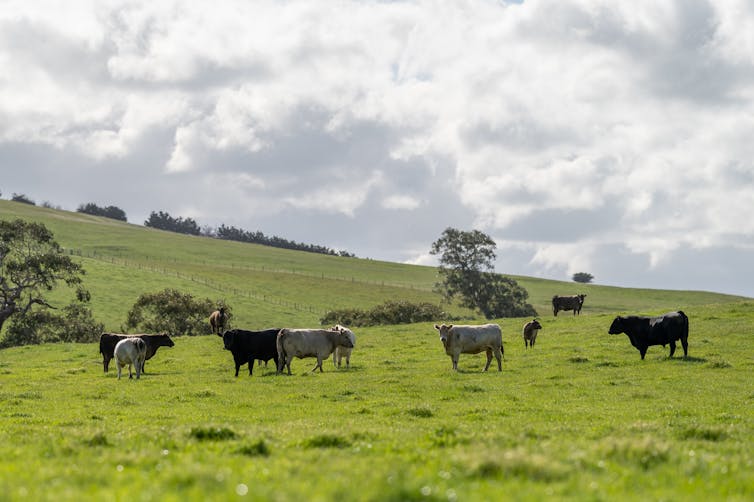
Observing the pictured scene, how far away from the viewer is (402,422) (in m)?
14.2

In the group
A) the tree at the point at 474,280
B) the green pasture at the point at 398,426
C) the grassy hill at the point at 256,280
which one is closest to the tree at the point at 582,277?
the grassy hill at the point at 256,280

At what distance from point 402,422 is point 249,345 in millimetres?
15085

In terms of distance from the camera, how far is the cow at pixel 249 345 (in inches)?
1099

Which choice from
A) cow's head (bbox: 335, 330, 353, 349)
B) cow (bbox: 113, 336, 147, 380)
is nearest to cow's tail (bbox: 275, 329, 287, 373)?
cow's head (bbox: 335, 330, 353, 349)

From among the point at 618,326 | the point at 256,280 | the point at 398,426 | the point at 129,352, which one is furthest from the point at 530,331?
the point at 256,280

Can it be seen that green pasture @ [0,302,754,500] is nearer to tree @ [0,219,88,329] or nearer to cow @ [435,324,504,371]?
cow @ [435,324,504,371]

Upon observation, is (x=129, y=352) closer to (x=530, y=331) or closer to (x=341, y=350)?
(x=341, y=350)

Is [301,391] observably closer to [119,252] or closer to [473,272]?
[473,272]

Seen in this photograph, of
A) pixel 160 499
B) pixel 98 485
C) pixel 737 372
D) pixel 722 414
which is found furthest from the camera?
pixel 737 372

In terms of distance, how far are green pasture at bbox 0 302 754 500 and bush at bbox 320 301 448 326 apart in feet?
77.0

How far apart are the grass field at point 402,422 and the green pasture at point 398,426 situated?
0.05 metres

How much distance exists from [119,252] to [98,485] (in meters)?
118

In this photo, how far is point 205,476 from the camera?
673cm

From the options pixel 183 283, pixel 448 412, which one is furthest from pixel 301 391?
pixel 183 283
